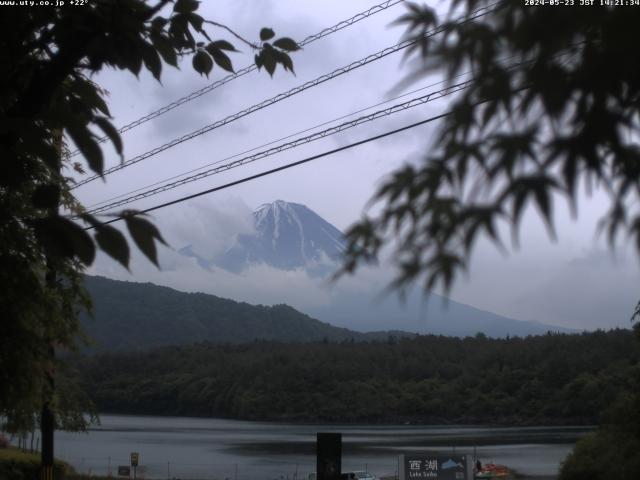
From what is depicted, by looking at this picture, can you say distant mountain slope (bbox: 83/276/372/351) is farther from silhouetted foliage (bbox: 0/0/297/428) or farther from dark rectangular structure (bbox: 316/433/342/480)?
silhouetted foliage (bbox: 0/0/297/428)

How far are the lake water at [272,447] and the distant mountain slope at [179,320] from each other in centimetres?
764

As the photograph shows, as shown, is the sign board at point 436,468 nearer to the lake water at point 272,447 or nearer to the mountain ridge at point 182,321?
the lake water at point 272,447

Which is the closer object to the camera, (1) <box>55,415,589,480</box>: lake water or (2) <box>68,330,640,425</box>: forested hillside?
(1) <box>55,415,589,480</box>: lake water

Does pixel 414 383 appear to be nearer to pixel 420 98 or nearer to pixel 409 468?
pixel 409 468

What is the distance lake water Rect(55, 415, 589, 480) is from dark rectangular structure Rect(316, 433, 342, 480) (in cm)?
2294

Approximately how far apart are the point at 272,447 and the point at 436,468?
34544mm

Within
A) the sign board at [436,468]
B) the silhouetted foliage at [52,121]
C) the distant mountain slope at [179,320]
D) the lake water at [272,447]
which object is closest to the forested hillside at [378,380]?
the lake water at [272,447]

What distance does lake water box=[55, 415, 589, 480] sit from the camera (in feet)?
138

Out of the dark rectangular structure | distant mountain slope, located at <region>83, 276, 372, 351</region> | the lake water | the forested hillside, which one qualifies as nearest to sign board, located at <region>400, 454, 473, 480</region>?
the dark rectangular structure

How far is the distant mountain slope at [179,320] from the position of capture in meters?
71.9

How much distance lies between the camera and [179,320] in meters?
100

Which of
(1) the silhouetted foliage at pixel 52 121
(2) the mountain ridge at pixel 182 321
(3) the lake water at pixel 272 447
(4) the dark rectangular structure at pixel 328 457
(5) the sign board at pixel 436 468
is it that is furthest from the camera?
(2) the mountain ridge at pixel 182 321

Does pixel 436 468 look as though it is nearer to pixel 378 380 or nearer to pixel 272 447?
pixel 272 447

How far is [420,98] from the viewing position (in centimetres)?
841
